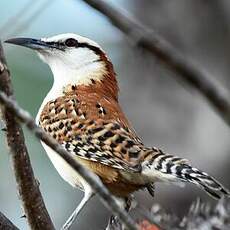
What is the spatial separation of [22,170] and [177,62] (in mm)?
1717

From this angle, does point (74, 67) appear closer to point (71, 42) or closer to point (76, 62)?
point (76, 62)

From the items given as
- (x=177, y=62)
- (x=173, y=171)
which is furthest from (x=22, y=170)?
(x=177, y=62)

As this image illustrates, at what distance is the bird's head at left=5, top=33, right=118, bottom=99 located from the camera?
16.3ft

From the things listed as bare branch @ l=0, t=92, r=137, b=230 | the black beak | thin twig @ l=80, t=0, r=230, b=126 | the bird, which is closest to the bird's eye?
the bird

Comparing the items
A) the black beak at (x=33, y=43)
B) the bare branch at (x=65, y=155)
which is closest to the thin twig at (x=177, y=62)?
the bare branch at (x=65, y=155)

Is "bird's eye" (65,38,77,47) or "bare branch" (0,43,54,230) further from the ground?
"bird's eye" (65,38,77,47)

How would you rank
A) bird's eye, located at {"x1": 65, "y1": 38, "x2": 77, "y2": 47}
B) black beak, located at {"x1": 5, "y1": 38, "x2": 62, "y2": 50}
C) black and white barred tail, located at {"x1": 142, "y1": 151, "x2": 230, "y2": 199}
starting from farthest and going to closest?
bird's eye, located at {"x1": 65, "y1": 38, "x2": 77, "y2": 47}
black beak, located at {"x1": 5, "y1": 38, "x2": 62, "y2": 50}
black and white barred tail, located at {"x1": 142, "y1": 151, "x2": 230, "y2": 199}

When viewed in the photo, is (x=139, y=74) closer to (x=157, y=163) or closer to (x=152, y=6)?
(x=152, y=6)

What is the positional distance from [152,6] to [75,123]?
2.04 m

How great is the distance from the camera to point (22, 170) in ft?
9.65

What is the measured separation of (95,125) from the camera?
429 cm

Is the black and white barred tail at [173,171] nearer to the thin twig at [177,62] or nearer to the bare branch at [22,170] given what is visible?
the bare branch at [22,170]

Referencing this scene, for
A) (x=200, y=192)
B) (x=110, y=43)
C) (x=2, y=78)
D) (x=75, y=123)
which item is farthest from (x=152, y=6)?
(x=2, y=78)

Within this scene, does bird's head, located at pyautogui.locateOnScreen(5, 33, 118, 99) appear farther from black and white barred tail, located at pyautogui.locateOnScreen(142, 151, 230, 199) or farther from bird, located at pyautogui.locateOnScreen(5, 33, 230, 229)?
black and white barred tail, located at pyautogui.locateOnScreen(142, 151, 230, 199)
